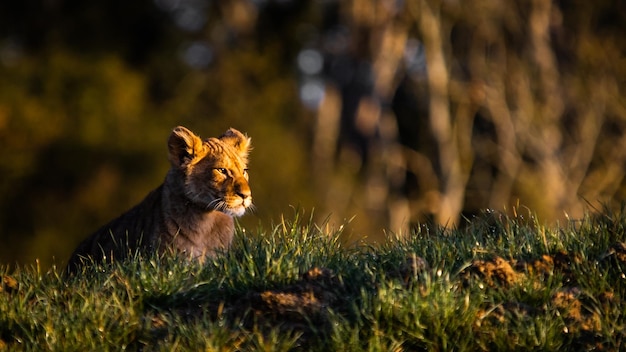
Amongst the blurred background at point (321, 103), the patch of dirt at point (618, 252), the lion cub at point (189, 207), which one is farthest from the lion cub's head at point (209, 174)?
the blurred background at point (321, 103)

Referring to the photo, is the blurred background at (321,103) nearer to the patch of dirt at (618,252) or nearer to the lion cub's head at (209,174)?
the lion cub's head at (209,174)

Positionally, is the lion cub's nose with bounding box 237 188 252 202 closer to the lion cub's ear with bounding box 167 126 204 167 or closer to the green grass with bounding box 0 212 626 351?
the lion cub's ear with bounding box 167 126 204 167

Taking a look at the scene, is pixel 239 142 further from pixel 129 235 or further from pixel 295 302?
pixel 295 302

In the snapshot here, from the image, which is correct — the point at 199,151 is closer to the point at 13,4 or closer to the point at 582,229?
the point at 582,229

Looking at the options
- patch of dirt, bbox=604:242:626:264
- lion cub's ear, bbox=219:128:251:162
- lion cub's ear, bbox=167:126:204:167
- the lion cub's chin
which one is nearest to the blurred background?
lion cub's ear, bbox=219:128:251:162

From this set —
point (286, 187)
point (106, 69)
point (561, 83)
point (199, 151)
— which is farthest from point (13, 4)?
point (199, 151)

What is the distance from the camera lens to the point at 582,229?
8.09 meters

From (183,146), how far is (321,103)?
84.6 feet

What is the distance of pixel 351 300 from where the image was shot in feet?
23.2

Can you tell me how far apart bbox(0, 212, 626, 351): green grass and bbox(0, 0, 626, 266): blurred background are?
20.3 metres

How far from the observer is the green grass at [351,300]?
675 cm

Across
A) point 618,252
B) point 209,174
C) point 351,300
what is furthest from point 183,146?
point 618,252

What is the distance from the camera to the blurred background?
2998cm

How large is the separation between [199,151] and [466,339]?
3.62 meters
